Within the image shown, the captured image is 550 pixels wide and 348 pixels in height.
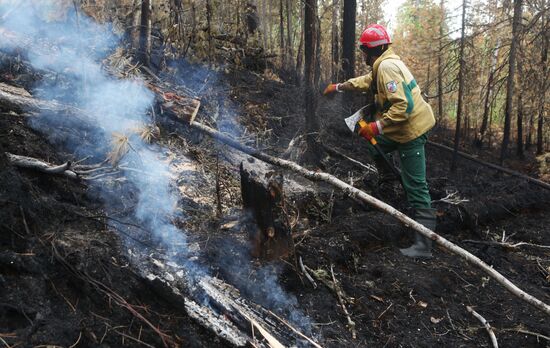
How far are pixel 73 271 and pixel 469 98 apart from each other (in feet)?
51.2

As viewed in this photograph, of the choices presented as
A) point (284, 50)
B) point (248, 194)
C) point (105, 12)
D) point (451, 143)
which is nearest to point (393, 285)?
point (248, 194)

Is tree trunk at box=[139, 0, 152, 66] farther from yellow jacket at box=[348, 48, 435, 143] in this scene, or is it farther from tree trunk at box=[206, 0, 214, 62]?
yellow jacket at box=[348, 48, 435, 143]

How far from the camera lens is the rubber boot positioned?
15.3 ft

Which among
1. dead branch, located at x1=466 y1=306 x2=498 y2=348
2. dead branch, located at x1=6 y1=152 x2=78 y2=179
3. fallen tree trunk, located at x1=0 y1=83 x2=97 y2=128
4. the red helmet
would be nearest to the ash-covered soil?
dead branch, located at x1=6 y1=152 x2=78 y2=179

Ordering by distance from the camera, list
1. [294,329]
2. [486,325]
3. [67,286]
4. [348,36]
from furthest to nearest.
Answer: [348,36]
[486,325]
[294,329]
[67,286]

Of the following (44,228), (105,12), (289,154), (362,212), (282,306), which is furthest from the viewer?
(105,12)

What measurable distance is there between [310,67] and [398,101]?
183 cm

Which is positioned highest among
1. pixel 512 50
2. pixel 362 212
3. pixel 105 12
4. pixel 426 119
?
pixel 105 12

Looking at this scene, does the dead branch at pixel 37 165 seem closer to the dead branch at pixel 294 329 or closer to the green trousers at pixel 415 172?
the dead branch at pixel 294 329

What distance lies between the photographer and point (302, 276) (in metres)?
3.72

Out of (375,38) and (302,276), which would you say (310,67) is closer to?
(375,38)

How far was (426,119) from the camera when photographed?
191 inches

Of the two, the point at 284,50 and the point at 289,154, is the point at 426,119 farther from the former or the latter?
the point at 284,50

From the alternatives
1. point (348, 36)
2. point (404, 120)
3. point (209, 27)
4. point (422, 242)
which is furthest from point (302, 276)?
point (348, 36)
